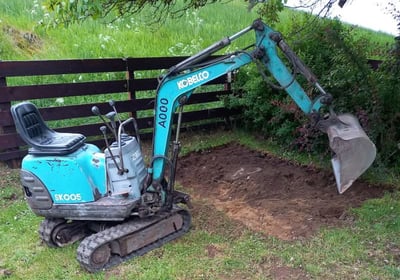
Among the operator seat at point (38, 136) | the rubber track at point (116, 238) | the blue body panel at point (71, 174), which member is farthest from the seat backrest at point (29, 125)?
the rubber track at point (116, 238)

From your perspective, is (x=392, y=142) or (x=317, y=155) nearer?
(x=392, y=142)

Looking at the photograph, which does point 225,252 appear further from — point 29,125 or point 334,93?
point 334,93

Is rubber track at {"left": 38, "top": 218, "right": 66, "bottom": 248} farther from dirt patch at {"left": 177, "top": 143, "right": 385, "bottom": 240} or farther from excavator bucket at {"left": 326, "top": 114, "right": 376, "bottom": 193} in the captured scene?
excavator bucket at {"left": 326, "top": 114, "right": 376, "bottom": 193}

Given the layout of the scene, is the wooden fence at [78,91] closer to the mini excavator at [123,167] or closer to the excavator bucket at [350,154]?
the mini excavator at [123,167]

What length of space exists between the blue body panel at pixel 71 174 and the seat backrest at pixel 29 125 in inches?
7.2

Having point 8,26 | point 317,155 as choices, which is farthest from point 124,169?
point 8,26

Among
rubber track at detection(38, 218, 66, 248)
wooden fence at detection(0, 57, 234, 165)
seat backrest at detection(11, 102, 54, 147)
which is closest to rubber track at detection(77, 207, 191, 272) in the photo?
rubber track at detection(38, 218, 66, 248)

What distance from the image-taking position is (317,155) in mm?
6551

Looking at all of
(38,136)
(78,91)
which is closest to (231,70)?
(38,136)

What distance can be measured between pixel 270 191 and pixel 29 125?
2936 millimetres

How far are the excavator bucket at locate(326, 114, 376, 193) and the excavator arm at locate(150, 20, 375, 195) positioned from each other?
59 millimetres

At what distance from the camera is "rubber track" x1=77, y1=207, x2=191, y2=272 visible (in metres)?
3.88

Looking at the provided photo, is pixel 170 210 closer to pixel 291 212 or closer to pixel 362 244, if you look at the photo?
pixel 291 212

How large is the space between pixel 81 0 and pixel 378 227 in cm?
366
